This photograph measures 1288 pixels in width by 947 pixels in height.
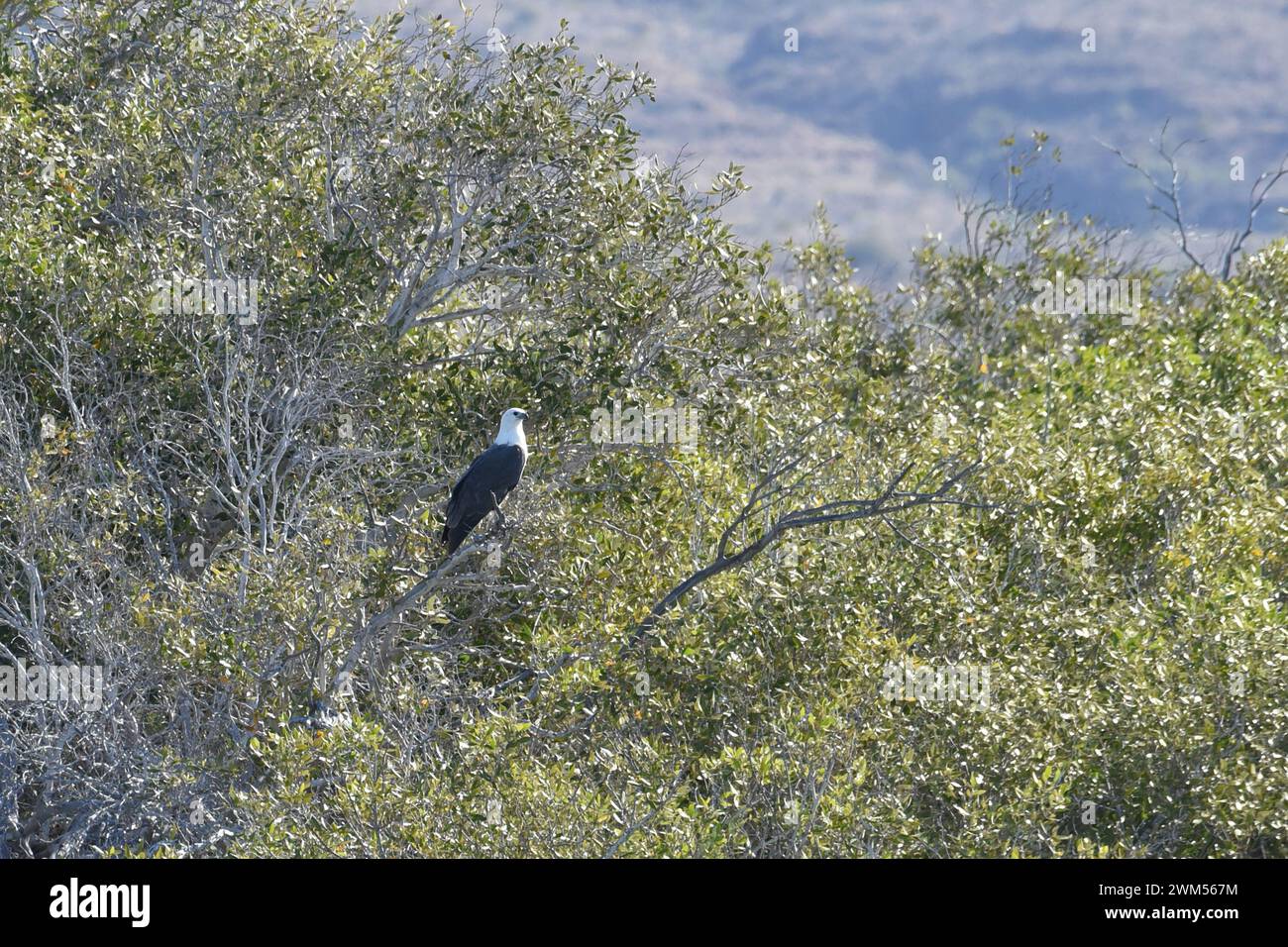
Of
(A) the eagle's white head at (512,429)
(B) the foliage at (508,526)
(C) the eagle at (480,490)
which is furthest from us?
(A) the eagle's white head at (512,429)

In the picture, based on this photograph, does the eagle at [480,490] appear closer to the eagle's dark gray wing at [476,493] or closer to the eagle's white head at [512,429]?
the eagle's dark gray wing at [476,493]

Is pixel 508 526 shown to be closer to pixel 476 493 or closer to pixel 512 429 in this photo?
pixel 476 493

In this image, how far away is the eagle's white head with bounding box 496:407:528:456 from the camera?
9531 millimetres

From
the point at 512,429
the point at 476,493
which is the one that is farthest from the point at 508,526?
the point at 512,429

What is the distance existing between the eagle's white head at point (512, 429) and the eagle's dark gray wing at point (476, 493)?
12.4 inches

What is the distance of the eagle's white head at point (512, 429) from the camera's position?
9.53 meters

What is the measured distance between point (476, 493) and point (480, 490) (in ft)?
0.11

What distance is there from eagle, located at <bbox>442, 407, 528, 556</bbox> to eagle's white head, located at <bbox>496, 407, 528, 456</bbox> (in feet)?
0.62

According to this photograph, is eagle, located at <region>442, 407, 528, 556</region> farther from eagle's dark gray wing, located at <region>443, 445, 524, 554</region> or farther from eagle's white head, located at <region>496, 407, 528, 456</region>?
eagle's white head, located at <region>496, 407, 528, 456</region>

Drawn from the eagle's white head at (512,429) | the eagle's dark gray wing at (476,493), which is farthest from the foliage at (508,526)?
the eagle's white head at (512,429)

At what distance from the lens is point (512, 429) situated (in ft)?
31.7

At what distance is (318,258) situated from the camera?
10.9 metres

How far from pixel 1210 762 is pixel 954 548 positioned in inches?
90.6
